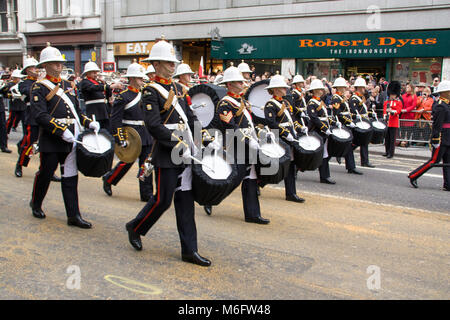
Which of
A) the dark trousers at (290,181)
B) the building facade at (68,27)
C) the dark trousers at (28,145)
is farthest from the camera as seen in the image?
the building facade at (68,27)

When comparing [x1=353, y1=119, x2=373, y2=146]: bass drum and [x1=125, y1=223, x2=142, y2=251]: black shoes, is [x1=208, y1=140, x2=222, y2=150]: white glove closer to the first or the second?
[x1=125, y1=223, x2=142, y2=251]: black shoes

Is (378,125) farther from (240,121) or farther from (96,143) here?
(96,143)

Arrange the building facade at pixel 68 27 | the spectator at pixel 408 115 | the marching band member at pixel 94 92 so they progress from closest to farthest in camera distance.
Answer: the marching band member at pixel 94 92
the spectator at pixel 408 115
the building facade at pixel 68 27

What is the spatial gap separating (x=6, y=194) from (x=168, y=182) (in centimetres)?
413

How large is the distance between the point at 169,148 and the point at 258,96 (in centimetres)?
398

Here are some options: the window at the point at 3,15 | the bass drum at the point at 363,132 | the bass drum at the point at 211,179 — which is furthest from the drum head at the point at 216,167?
the window at the point at 3,15

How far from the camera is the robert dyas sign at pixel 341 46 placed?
19.3m

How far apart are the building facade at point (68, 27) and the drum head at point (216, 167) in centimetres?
2701

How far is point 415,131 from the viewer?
48.6 feet

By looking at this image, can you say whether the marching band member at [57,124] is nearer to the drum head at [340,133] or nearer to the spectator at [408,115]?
the drum head at [340,133]

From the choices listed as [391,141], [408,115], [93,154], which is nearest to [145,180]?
[93,154]
